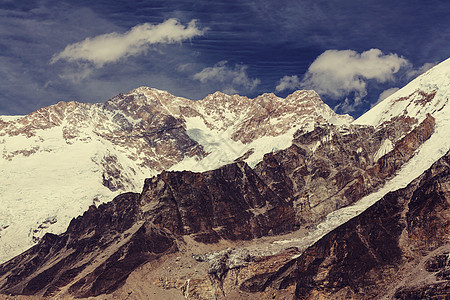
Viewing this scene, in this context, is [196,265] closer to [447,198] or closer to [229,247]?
[229,247]

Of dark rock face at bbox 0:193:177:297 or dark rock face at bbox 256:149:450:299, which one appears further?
dark rock face at bbox 0:193:177:297

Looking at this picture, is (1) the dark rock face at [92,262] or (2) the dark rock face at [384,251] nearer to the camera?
(2) the dark rock face at [384,251]

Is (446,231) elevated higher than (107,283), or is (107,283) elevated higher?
(107,283)

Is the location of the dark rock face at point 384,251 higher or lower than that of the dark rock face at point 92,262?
lower

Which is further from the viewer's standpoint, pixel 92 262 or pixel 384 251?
pixel 92 262

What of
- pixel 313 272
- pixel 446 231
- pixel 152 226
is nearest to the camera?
pixel 446 231

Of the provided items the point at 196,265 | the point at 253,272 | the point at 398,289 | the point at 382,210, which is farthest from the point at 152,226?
the point at 398,289

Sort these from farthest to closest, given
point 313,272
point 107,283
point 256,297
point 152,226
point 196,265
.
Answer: point 152,226
point 196,265
point 107,283
point 256,297
point 313,272

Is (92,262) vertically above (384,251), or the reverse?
(92,262)
